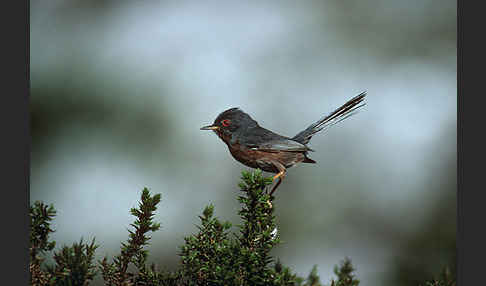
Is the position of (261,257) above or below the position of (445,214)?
below

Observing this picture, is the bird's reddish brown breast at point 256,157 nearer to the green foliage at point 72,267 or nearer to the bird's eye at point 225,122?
the bird's eye at point 225,122

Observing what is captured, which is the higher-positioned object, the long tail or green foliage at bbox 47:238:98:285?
the long tail

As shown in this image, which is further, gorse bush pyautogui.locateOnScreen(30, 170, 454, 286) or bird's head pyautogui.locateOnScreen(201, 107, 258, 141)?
bird's head pyautogui.locateOnScreen(201, 107, 258, 141)

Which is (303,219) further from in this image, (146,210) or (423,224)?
(146,210)

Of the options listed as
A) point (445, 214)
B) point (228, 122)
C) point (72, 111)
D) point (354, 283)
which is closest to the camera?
point (354, 283)

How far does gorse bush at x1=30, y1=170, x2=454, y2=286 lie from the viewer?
1.76 m

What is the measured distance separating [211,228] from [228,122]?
40.5 inches

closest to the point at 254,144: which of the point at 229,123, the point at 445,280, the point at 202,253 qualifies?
the point at 229,123

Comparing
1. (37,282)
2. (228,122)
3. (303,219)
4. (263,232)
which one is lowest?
(37,282)

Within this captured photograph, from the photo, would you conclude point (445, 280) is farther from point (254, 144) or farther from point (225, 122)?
point (225, 122)

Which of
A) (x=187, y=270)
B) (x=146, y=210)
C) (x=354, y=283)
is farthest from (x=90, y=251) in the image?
(x=354, y=283)

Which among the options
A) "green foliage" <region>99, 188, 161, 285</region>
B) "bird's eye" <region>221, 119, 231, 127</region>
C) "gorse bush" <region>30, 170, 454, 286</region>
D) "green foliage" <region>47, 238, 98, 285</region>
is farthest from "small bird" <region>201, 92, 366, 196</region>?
"green foliage" <region>47, 238, 98, 285</region>

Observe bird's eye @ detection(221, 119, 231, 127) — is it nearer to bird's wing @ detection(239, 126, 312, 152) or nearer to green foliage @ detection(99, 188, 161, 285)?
bird's wing @ detection(239, 126, 312, 152)

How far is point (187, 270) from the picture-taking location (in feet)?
6.17
